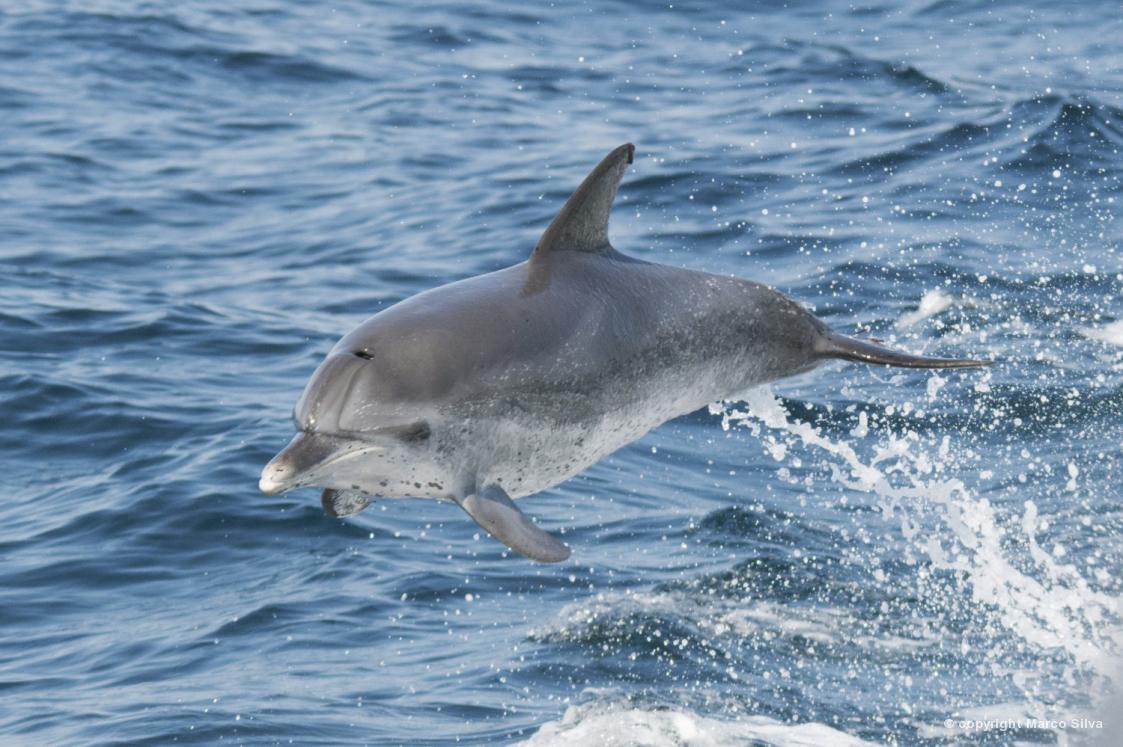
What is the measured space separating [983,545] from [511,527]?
5733 mm

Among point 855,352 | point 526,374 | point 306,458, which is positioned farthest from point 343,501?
point 855,352

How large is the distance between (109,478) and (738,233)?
644 centimetres

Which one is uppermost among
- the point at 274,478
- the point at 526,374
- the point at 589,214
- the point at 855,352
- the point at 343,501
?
the point at 589,214

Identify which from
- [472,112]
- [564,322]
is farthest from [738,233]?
[564,322]

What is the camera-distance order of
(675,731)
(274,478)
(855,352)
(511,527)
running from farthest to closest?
(675,731), (855,352), (511,527), (274,478)

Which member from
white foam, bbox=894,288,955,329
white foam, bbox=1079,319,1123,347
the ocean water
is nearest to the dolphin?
the ocean water

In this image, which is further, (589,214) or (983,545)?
(983,545)

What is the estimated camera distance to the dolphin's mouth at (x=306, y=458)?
4.79 metres

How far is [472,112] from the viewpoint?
A: 20.7 metres

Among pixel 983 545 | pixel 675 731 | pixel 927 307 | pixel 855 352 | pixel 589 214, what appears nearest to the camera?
pixel 589 214

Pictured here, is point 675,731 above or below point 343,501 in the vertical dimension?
below

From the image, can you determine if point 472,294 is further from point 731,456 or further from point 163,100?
point 163,100

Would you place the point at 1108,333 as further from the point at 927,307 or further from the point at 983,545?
the point at 983,545

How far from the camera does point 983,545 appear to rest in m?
10.1
